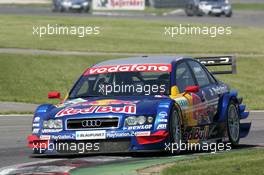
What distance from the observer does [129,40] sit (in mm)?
→ 38562

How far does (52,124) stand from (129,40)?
1041 inches

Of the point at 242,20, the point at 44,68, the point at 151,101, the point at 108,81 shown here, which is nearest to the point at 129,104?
the point at 151,101

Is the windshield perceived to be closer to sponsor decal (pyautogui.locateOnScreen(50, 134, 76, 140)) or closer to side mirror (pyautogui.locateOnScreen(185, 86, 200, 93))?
side mirror (pyautogui.locateOnScreen(185, 86, 200, 93))

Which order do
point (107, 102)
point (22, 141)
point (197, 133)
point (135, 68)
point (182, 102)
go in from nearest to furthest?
point (107, 102), point (182, 102), point (197, 133), point (135, 68), point (22, 141)

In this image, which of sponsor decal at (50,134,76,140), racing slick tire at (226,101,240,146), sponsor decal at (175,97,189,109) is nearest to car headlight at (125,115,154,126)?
sponsor decal at (50,134,76,140)

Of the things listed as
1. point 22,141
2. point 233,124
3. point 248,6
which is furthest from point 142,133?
point 248,6

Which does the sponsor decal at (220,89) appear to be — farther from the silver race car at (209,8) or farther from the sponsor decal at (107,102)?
the silver race car at (209,8)

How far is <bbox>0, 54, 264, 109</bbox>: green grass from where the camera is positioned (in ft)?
81.1

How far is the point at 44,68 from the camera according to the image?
1120 inches

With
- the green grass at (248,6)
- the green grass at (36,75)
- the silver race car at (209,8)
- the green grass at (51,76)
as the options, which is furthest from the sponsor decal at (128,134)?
the green grass at (248,6)

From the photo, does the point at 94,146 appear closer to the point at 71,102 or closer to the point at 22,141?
the point at 71,102

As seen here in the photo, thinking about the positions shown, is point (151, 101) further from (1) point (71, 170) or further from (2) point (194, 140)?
(1) point (71, 170)

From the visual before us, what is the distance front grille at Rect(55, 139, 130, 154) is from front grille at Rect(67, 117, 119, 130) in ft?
0.63

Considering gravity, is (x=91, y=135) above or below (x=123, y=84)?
below
